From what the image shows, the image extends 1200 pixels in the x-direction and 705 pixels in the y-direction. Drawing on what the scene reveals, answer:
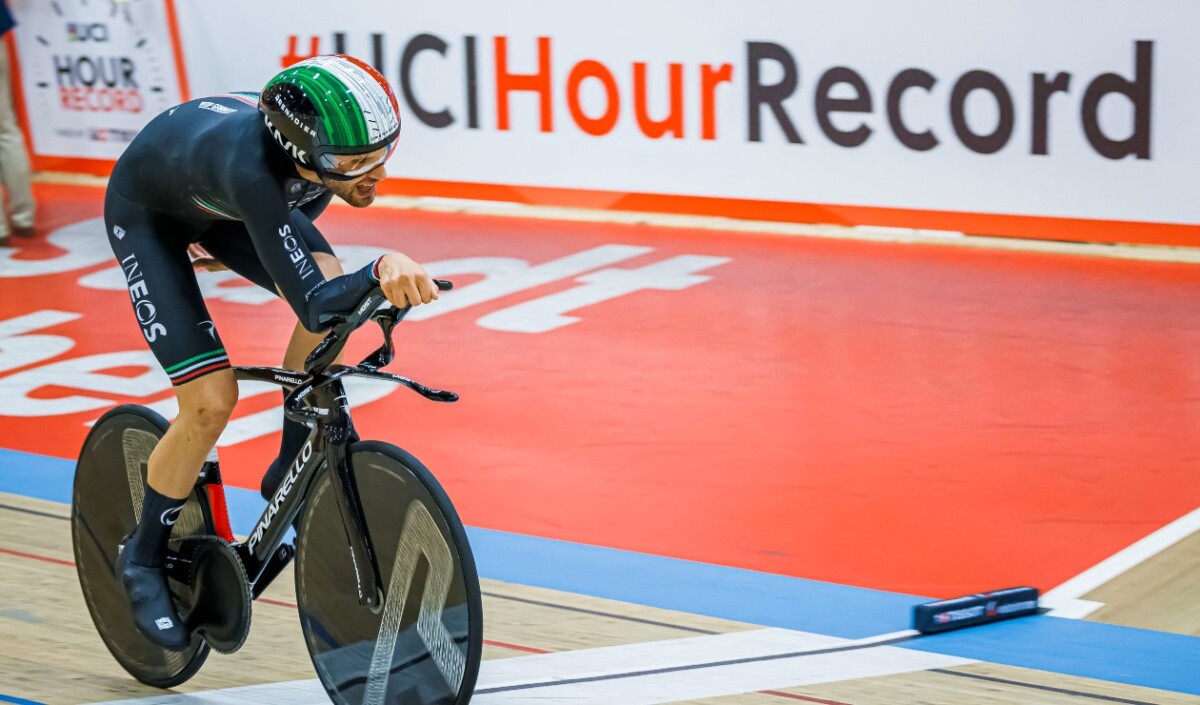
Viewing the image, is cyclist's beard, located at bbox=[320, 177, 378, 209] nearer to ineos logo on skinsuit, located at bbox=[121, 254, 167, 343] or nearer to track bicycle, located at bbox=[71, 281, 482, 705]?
track bicycle, located at bbox=[71, 281, 482, 705]

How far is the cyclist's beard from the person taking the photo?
11.0 ft

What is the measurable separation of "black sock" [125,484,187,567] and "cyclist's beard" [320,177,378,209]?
0.84 meters

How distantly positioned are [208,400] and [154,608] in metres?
0.53

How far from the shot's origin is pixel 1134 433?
5.92 metres

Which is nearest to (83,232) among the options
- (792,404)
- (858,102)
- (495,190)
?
(495,190)

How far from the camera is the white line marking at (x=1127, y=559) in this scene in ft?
14.9

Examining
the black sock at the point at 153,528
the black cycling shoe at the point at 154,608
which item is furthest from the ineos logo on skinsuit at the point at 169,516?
the black cycling shoe at the point at 154,608

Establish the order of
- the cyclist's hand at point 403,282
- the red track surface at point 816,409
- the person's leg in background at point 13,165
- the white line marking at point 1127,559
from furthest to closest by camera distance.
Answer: the person's leg in background at point 13,165 → the red track surface at point 816,409 → the white line marking at point 1127,559 → the cyclist's hand at point 403,282

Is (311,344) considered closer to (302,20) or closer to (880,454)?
(880,454)

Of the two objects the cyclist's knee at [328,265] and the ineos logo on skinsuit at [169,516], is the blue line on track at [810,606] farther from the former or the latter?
the cyclist's knee at [328,265]

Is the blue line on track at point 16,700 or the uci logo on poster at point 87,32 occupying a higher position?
the uci logo on poster at point 87,32

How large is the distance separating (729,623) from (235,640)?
4.30 feet

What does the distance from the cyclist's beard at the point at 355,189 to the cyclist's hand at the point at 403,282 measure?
1.12 feet

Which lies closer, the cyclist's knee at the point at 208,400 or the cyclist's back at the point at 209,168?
the cyclist's back at the point at 209,168
